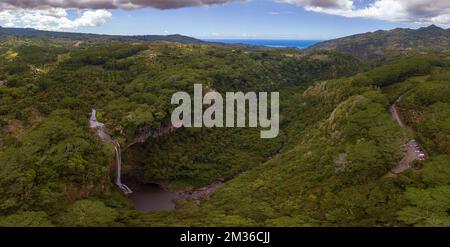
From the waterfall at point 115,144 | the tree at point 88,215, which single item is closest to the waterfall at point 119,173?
the waterfall at point 115,144

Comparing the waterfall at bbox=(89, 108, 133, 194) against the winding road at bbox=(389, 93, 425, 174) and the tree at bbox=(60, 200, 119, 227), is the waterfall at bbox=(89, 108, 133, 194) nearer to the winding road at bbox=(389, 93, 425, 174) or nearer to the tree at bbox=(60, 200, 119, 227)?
the tree at bbox=(60, 200, 119, 227)

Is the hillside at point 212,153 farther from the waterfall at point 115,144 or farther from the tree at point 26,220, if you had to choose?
the waterfall at point 115,144

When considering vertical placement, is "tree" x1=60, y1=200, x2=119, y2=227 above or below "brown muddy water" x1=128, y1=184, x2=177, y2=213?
above

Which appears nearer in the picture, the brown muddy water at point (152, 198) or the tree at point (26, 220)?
the tree at point (26, 220)

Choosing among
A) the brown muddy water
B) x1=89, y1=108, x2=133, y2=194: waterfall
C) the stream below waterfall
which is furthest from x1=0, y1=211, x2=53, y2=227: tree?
x1=89, y1=108, x2=133, y2=194: waterfall

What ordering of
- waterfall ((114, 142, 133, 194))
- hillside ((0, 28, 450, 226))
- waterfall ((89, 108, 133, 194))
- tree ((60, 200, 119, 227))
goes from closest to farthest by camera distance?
tree ((60, 200, 119, 227))
hillside ((0, 28, 450, 226))
waterfall ((114, 142, 133, 194))
waterfall ((89, 108, 133, 194))

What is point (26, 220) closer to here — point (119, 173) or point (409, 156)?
point (119, 173)

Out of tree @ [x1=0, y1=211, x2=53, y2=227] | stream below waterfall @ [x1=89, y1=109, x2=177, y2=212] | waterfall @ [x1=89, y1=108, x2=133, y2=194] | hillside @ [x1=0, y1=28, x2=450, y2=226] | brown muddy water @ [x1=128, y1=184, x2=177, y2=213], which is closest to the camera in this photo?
tree @ [x1=0, y1=211, x2=53, y2=227]

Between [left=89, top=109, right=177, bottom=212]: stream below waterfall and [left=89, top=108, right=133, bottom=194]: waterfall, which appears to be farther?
[left=89, top=108, right=133, bottom=194]: waterfall

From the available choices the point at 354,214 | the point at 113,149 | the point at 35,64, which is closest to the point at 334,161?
the point at 354,214
